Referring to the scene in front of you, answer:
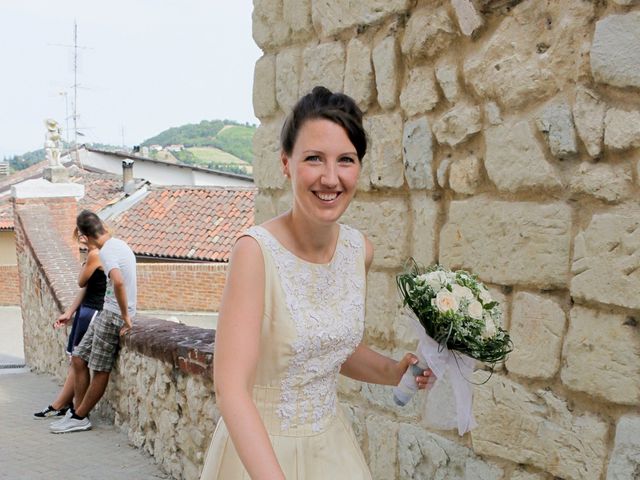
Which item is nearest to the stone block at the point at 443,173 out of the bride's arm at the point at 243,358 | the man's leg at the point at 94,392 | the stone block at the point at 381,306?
the stone block at the point at 381,306

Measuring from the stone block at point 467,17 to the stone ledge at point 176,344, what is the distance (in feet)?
7.94

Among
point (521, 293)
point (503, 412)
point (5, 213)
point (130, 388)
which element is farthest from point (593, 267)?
point (5, 213)

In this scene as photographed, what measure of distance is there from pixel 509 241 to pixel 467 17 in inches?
33.5

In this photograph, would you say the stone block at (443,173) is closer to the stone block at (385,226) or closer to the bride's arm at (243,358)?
the stone block at (385,226)

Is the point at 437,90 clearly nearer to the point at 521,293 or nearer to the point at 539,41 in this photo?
the point at 539,41

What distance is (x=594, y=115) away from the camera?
237 centimetres

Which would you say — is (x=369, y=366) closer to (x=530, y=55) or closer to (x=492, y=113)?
(x=492, y=113)

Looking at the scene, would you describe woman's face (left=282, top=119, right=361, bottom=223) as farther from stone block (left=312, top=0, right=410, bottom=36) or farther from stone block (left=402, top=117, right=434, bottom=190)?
stone block (left=312, top=0, right=410, bottom=36)

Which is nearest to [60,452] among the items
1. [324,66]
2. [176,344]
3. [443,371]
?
[176,344]

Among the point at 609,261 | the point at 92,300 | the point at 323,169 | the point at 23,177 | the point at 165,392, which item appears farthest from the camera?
the point at 23,177

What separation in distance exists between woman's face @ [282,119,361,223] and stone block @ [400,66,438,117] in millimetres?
999

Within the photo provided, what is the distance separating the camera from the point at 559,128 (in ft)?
8.14

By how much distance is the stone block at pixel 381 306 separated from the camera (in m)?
3.29

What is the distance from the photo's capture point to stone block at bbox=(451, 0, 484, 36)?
2.79 m
